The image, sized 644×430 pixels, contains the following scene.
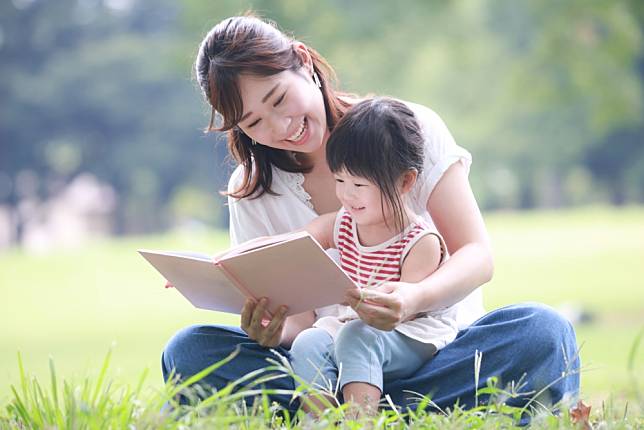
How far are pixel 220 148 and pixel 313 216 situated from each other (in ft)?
68.6

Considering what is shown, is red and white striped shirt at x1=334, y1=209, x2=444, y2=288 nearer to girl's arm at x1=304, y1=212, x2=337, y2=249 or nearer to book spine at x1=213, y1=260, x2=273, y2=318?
girl's arm at x1=304, y1=212, x2=337, y2=249

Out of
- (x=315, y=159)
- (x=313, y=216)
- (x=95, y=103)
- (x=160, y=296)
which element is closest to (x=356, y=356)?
(x=313, y=216)

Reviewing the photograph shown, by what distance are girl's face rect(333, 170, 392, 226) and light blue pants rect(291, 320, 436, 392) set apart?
305mm

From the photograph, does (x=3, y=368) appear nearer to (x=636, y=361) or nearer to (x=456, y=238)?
(x=636, y=361)

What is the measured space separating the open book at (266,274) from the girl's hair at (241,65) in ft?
1.80

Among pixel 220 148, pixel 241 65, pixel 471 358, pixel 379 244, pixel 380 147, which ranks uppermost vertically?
pixel 241 65

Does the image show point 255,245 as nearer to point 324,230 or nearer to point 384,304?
point 384,304

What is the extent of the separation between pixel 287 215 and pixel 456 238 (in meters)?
0.66

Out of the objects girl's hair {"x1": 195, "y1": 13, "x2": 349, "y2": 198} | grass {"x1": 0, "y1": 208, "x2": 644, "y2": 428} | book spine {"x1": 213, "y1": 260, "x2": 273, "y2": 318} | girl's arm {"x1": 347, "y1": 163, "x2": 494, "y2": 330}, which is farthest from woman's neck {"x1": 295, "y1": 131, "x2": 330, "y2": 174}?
grass {"x1": 0, "y1": 208, "x2": 644, "y2": 428}

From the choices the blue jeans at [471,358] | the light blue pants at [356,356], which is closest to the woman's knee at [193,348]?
the blue jeans at [471,358]

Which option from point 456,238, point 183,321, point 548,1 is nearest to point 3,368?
point 183,321

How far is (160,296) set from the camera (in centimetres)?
1514

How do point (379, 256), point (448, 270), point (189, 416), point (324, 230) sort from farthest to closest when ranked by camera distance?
1. point (324, 230)
2. point (379, 256)
3. point (448, 270)
4. point (189, 416)

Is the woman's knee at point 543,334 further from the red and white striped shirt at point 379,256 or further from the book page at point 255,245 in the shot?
the book page at point 255,245
